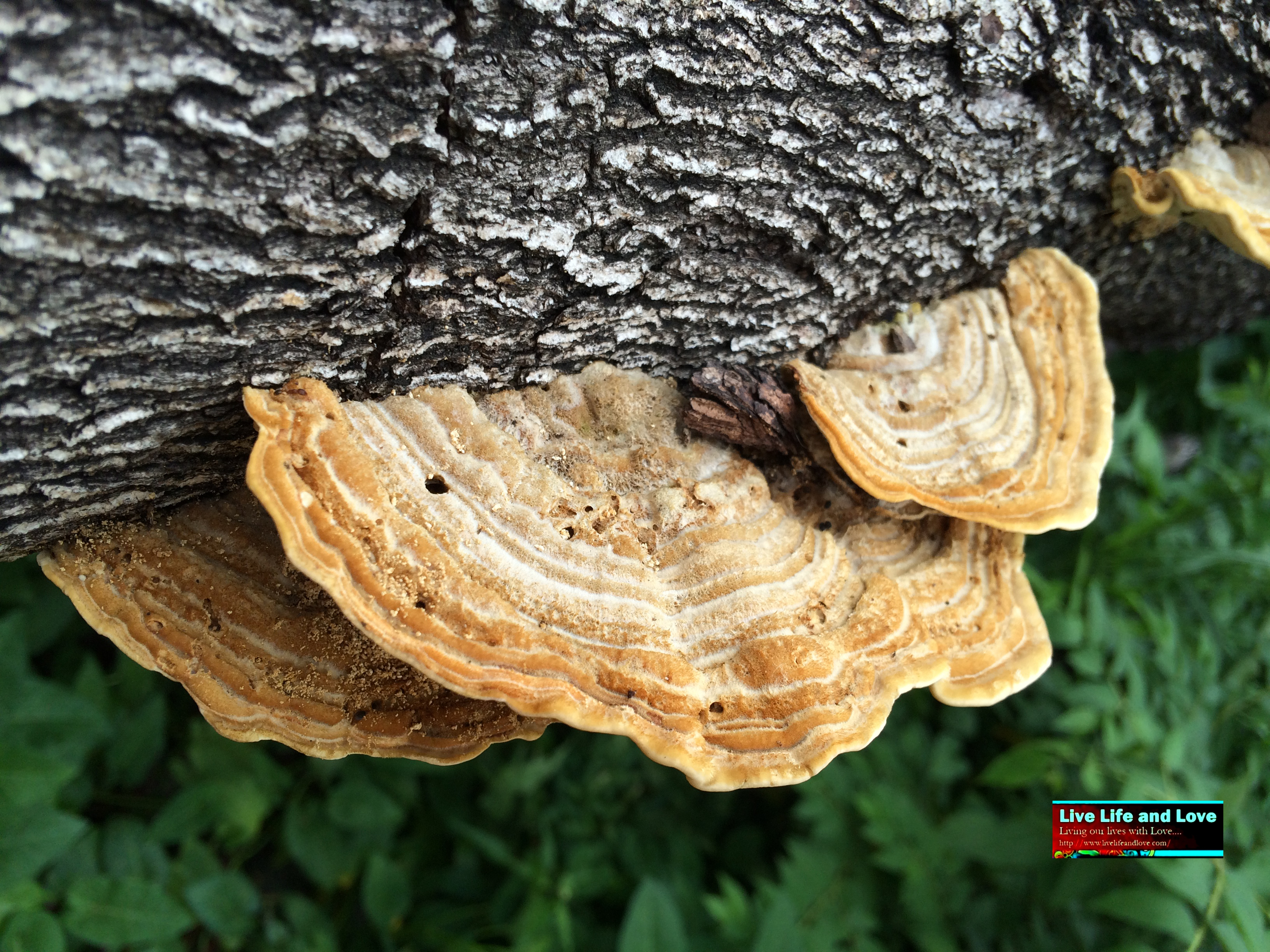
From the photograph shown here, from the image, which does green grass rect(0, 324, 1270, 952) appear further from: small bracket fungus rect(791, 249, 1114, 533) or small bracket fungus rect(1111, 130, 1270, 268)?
small bracket fungus rect(1111, 130, 1270, 268)

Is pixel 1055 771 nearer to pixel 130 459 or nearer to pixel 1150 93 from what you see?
pixel 1150 93

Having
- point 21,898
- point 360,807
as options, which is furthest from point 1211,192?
point 21,898

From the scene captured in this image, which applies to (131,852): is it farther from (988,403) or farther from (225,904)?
(988,403)

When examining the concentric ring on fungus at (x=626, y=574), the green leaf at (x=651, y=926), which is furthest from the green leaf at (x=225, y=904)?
the concentric ring on fungus at (x=626, y=574)

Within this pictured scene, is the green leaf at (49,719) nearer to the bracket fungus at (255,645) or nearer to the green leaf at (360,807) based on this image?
the green leaf at (360,807)

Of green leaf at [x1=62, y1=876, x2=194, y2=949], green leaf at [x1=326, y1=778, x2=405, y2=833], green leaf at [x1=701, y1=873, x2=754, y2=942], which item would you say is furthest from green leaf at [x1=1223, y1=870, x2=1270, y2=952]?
green leaf at [x1=62, y1=876, x2=194, y2=949]

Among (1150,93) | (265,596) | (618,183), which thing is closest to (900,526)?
(618,183)
